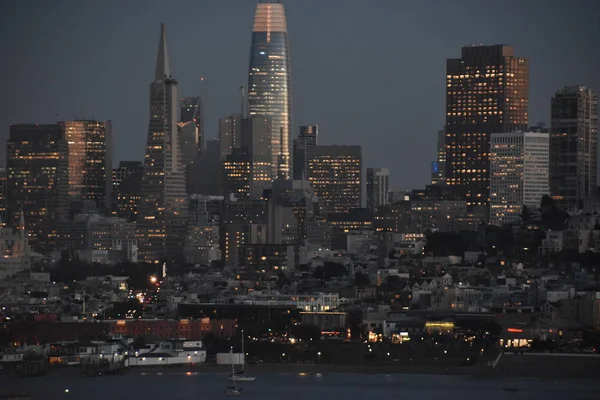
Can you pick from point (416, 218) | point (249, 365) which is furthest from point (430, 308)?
point (416, 218)

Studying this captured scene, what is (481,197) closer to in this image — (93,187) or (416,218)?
(416,218)

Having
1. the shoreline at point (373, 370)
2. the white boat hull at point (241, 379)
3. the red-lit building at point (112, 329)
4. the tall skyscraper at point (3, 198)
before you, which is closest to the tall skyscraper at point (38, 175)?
the tall skyscraper at point (3, 198)

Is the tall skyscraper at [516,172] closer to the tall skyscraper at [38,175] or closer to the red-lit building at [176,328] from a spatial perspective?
the tall skyscraper at [38,175]

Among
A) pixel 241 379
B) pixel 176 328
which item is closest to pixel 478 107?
pixel 176 328

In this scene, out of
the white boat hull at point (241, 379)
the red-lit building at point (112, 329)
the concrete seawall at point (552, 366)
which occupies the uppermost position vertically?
the red-lit building at point (112, 329)

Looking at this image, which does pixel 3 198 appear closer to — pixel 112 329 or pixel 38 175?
pixel 38 175

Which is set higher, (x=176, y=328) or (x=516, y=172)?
(x=516, y=172)
